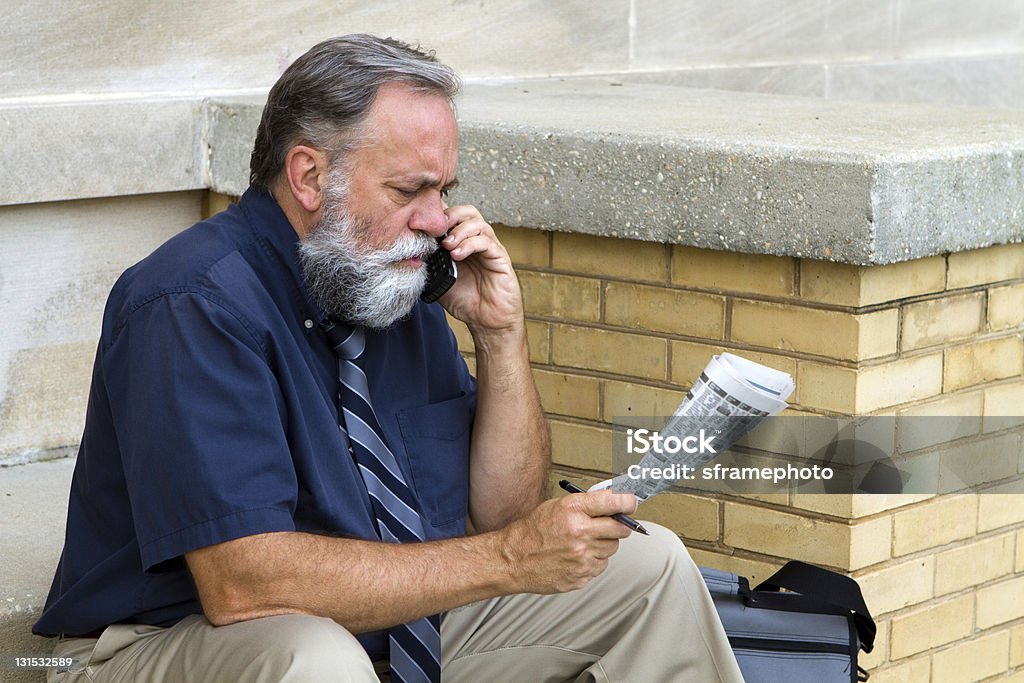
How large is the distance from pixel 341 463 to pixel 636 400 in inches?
37.9

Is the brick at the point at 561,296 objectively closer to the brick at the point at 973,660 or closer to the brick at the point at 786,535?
the brick at the point at 786,535

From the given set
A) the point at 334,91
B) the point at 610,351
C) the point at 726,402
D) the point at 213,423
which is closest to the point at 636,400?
the point at 610,351

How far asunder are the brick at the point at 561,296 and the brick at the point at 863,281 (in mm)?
520

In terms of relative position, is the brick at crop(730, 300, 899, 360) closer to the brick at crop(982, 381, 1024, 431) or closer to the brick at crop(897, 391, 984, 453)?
the brick at crop(897, 391, 984, 453)

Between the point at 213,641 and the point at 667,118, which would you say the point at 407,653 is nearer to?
the point at 213,641

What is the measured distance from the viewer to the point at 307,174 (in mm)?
2541

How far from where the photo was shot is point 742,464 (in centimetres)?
314

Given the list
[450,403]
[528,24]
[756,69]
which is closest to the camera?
[450,403]

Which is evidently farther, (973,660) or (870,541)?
(973,660)

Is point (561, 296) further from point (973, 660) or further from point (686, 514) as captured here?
point (973, 660)

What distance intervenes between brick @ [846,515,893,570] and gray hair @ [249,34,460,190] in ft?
4.05

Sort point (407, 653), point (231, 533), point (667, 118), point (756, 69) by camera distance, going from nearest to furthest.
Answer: point (231, 533) < point (407, 653) < point (667, 118) < point (756, 69)

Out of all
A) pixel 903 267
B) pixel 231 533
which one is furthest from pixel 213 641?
pixel 903 267

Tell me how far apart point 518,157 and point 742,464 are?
852mm
